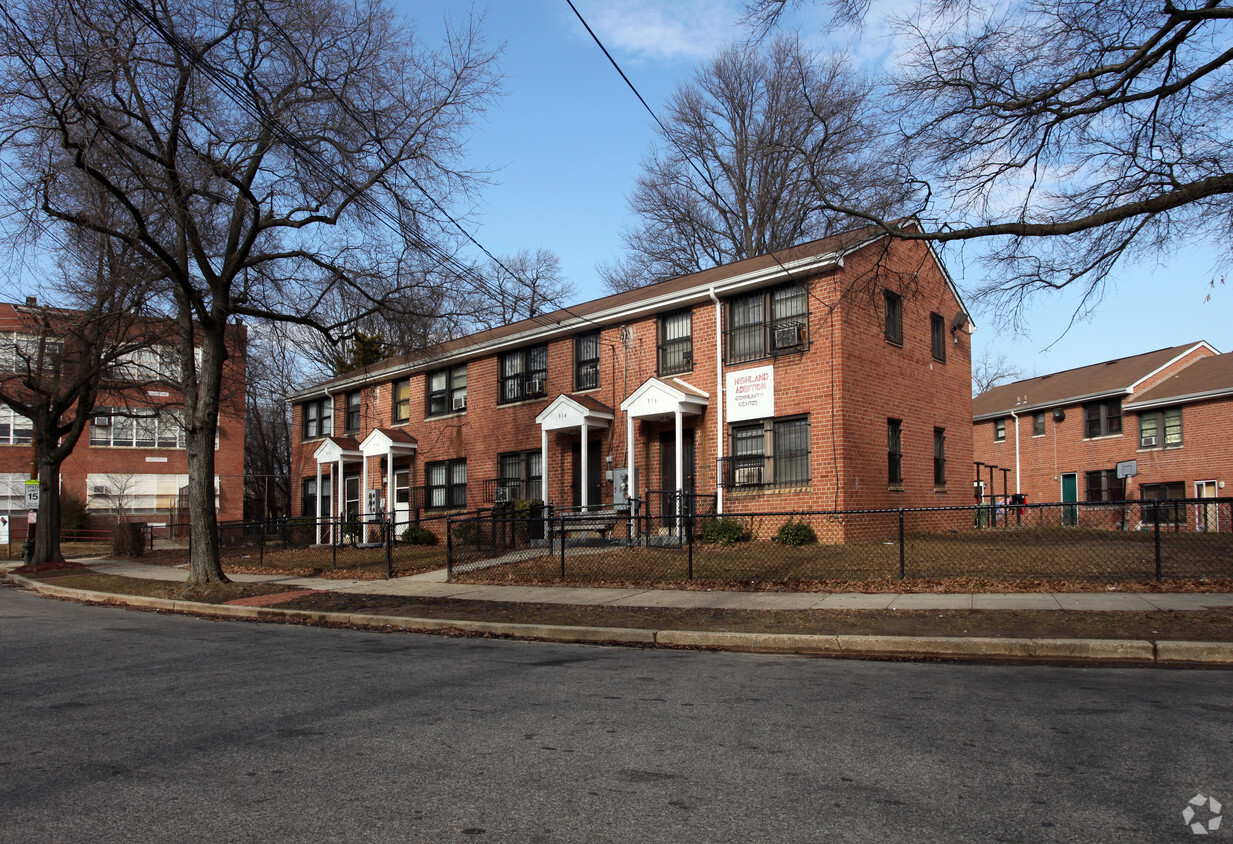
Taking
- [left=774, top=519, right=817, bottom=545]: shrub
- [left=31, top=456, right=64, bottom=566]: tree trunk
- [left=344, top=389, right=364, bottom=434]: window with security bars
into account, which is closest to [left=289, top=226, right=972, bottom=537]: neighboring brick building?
[left=774, top=519, right=817, bottom=545]: shrub

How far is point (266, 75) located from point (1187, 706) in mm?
15698

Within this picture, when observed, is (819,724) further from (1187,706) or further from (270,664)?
(270,664)

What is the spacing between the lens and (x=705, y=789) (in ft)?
13.8

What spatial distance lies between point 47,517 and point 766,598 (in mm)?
22932

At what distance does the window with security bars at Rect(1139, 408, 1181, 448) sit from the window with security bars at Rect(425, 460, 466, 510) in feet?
85.3

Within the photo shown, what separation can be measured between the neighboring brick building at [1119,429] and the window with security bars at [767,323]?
19870mm

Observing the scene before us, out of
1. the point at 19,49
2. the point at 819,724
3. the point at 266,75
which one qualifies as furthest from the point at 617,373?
the point at 819,724

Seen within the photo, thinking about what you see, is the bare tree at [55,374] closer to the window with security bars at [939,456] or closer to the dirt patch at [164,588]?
the dirt patch at [164,588]

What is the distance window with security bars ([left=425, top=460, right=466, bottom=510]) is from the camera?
27.5m

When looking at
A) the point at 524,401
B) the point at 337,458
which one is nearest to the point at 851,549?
the point at 524,401

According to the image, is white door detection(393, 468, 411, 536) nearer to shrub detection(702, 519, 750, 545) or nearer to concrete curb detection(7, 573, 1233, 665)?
shrub detection(702, 519, 750, 545)

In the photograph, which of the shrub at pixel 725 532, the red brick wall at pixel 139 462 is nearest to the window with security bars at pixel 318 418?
the red brick wall at pixel 139 462

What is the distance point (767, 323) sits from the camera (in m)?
19.7

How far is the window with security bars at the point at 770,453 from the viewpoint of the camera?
61.9 ft
